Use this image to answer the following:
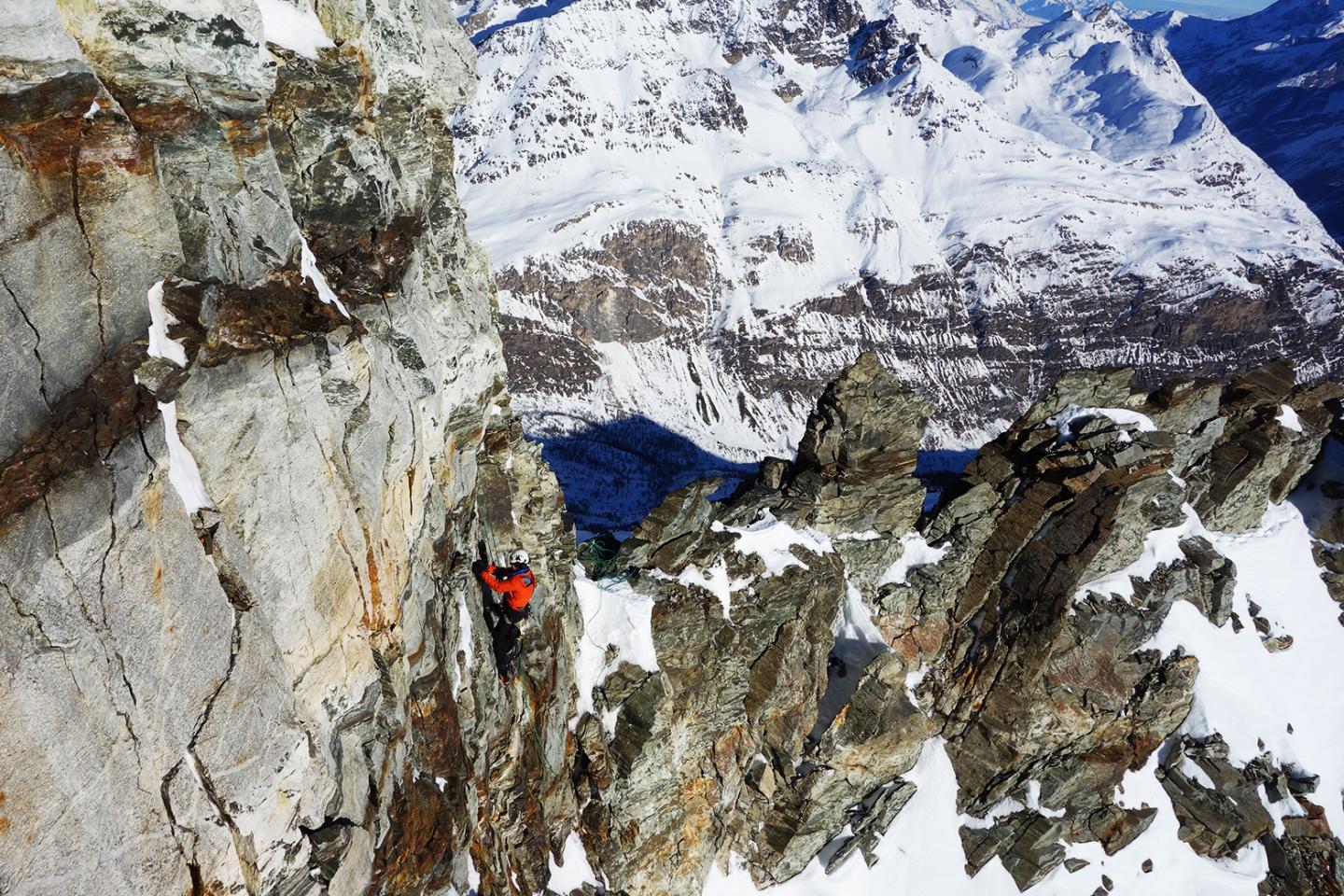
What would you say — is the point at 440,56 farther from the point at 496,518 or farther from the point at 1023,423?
the point at 1023,423

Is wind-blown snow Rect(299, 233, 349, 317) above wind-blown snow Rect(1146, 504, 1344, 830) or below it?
above

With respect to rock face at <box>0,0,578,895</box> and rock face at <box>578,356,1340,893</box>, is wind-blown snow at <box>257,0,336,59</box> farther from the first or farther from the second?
rock face at <box>578,356,1340,893</box>

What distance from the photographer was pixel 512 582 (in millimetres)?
18578

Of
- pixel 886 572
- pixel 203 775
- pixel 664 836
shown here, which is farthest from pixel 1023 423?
pixel 203 775

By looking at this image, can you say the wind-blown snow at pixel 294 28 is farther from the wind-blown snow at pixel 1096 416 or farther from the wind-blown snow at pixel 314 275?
the wind-blown snow at pixel 1096 416

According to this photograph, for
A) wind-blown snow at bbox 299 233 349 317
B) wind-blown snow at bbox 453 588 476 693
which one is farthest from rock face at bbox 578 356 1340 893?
wind-blown snow at bbox 299 233 349 317

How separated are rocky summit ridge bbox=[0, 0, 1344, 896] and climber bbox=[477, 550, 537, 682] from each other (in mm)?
746

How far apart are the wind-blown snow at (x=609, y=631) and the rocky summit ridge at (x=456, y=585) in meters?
0.19

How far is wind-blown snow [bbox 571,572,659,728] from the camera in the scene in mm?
26703

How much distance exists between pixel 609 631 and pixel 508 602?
8.94 metres

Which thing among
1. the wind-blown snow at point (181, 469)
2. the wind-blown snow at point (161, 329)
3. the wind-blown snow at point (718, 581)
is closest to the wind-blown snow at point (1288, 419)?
the wind-blown snow at point (718, 581)

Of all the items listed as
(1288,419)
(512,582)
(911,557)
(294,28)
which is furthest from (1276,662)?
(294,28)

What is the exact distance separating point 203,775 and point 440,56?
15.2 meters

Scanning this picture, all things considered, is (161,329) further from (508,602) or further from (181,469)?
(508,602)
